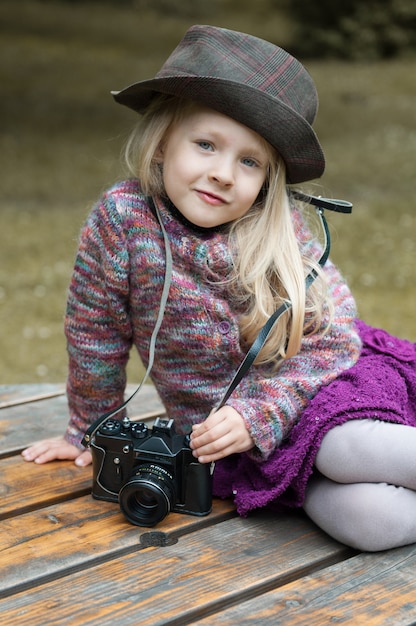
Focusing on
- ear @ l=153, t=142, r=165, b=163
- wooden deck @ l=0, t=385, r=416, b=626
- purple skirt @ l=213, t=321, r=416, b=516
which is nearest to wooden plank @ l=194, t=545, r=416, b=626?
wooden deck @ l=0, t=385, r=416, b=626

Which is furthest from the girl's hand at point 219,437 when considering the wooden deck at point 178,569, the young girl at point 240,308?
the wooden deck at point 178,569

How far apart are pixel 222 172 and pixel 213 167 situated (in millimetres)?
29

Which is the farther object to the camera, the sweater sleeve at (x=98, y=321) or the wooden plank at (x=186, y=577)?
the sweater sleeve at (x=98, y=321)

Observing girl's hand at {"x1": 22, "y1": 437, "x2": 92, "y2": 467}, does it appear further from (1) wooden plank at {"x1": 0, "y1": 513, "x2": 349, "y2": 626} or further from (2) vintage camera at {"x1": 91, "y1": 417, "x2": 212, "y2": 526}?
(1) wooden plank at {"x1": 0, "y1": 513, "x2": 349, "y2": 626}

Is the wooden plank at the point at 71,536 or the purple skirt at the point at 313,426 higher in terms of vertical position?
the purple skirt at the point at 313,426

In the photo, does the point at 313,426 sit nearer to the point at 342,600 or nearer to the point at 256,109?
the point at 342,600

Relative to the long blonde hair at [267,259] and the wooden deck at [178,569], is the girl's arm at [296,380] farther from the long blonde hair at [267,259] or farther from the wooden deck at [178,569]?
the wooden deck at [178,569]

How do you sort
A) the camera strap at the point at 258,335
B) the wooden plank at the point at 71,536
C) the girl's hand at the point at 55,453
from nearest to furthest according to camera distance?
1. the wooden plank at the point at 71,536
2. the camera strap at the point at 258,335
3. the girl's hand at the point at 55,453

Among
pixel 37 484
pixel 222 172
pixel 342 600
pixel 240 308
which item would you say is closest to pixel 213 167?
pixel 222 172

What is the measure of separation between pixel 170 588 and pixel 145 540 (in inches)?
7.9

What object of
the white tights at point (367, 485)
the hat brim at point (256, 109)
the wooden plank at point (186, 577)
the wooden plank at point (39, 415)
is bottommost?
the wooden plank at point (39, 415)

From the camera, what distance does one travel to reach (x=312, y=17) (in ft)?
46.5

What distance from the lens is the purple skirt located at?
190 centimetres

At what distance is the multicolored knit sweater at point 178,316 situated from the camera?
2.04 metres
